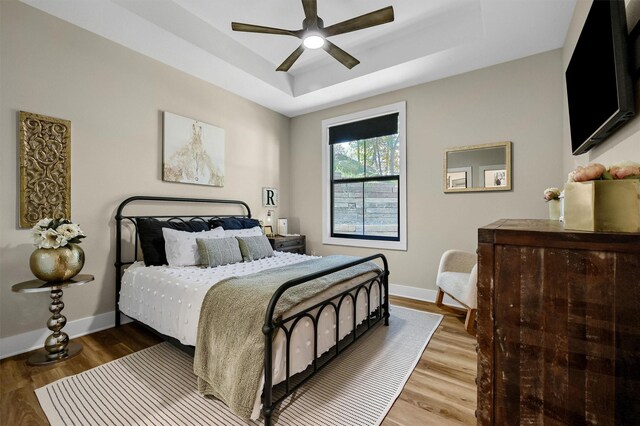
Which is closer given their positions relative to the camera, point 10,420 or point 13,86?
point 10,420

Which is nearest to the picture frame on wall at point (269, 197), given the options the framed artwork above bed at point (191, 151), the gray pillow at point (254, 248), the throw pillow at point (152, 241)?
the framed artwork above bed at point (191, 151)

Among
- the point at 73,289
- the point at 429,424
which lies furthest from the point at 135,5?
the point at 429,424

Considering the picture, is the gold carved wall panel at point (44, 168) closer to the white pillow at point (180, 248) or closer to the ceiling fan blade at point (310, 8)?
the white pillow at point (180, 248)

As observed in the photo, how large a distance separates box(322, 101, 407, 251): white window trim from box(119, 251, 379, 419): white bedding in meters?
1.37

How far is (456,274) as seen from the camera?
2867 millimetres

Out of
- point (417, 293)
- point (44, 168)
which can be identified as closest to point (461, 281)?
point (417, 293)

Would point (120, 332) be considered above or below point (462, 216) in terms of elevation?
below

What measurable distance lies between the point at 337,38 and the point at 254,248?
2.65 metres

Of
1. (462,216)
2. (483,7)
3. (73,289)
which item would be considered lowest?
(73,289)

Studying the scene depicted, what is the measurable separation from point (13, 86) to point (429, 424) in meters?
3.91

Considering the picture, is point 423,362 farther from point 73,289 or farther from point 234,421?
point 73,289

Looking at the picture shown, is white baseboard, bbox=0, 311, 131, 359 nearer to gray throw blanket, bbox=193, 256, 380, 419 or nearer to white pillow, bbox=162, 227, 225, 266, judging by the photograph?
white pillow, bbox=162, 227, 225, 266

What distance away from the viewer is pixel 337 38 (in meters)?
3.23

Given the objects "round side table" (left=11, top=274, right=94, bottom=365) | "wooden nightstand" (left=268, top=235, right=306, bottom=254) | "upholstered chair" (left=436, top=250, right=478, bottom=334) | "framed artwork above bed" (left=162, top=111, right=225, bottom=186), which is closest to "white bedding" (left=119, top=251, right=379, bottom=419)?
"round side table" (left=11, top=274, right=94, bottom=365)
